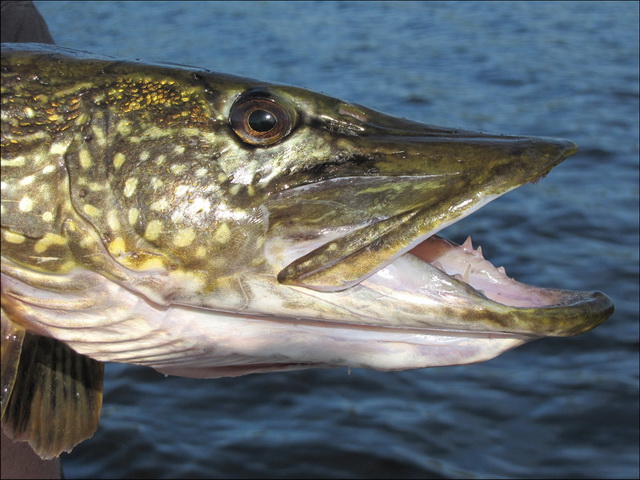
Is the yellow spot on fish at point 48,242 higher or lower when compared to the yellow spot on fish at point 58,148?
lower

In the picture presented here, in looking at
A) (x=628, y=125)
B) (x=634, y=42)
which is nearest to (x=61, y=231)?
(x=628, y=125)

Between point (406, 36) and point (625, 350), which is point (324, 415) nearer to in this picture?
point (625, 350)

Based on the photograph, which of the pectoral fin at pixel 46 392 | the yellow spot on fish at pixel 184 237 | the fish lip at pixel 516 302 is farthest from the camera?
the pectoral fin at pixel 46 392

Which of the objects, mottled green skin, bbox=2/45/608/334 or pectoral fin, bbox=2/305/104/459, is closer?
mottled green skin, bbox=2/45/608/334

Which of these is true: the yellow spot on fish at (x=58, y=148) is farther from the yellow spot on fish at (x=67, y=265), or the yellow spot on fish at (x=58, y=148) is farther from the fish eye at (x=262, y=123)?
the fish eye at (x=262, y=123)

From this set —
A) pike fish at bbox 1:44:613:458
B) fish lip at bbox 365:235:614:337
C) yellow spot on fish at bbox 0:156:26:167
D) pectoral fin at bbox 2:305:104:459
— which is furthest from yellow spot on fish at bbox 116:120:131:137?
fish lip at bbox 365:235:614:337

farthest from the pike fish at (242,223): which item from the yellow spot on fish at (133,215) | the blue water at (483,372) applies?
the blue water at (483,372)

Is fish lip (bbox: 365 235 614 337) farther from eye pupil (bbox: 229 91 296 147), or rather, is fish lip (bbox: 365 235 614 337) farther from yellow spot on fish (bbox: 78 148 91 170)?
yellow spot on fish (bbox: 78 148 91 170)

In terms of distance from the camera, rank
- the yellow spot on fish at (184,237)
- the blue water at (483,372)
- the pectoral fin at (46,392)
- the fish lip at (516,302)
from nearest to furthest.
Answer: the fish lip at (516,302) → the yellow spot on fish at (184,237) → the pectoral fin at (46,392) → the blue water at (483,372)
